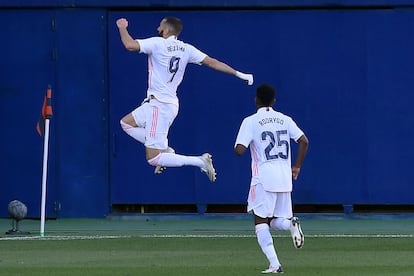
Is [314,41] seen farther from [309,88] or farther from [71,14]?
[71,14]

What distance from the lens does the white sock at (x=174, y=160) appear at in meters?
18.0

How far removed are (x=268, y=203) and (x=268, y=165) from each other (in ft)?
1.37

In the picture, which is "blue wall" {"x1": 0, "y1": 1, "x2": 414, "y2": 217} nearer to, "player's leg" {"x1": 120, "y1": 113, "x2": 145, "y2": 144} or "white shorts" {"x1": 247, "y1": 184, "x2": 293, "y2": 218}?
"player's leg" {"x1": 120, "y1": 113, "x2": 145, "y2": 144}

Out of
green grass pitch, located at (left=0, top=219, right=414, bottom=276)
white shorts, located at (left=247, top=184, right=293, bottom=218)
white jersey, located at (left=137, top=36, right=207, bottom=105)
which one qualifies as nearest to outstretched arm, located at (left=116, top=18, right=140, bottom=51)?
white jersey, located at (left=137, top=36, right=207, bottom=105)

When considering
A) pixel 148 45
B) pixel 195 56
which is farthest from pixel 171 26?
pixel 195 56

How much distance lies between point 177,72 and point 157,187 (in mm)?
6059

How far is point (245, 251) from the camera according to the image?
60.2 ft

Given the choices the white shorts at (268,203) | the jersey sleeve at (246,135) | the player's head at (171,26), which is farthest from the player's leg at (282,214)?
the player's head at (171,26)

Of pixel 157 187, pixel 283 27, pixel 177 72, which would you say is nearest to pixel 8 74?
pixel 157 187

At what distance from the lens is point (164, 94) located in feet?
60.2

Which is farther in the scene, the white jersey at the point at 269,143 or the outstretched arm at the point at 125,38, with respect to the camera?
the outstretched arm at the point at 125,38

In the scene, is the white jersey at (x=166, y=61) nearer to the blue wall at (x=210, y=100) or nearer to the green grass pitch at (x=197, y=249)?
the green grass pitch at (x=197, y=249)

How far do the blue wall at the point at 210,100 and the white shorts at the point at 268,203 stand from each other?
27.1 feet

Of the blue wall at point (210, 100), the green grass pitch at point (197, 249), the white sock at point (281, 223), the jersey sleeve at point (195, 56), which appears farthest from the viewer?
the blue wall at point (210, 100)
